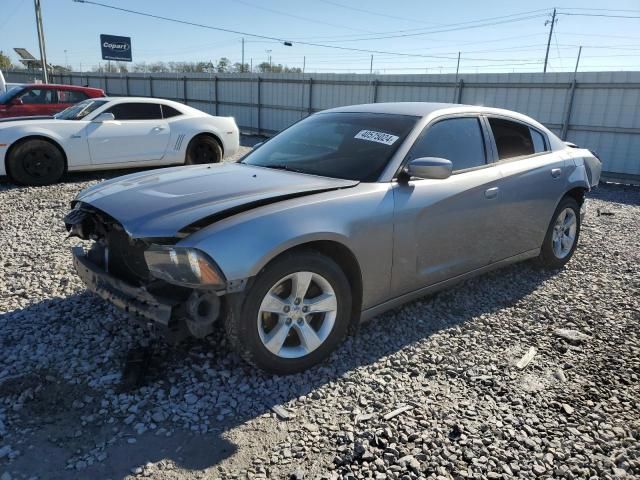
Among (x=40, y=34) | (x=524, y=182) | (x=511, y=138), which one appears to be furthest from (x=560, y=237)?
(x=40, y=34)

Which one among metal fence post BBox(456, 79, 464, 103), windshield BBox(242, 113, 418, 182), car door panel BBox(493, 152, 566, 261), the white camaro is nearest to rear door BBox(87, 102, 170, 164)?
the white camaro

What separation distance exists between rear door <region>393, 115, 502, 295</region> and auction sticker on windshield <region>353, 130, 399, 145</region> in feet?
0.57

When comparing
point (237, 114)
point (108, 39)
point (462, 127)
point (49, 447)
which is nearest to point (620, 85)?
point (462, 127)

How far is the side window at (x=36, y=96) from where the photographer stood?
11445mm

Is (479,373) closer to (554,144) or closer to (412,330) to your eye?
(412,330)

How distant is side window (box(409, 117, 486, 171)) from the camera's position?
365 centimetres

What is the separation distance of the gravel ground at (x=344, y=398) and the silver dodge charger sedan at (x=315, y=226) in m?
0.32

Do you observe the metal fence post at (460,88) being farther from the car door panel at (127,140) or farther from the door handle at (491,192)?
the door handle at (491,192)

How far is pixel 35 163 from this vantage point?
7.96 metres

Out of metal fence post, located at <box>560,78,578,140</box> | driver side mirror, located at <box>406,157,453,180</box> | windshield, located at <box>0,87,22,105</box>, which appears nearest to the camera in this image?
driver side mirror, located at <box>406,157,453,180</box>

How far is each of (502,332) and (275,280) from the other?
1.92 meters

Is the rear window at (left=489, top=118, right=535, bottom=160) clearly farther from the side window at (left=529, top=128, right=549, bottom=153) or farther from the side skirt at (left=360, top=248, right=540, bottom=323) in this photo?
the side skirt at (left=360, top=248, right=540, bottom=323)

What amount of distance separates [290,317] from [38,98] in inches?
446

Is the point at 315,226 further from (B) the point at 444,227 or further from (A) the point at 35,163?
(A) the point at 35,163
